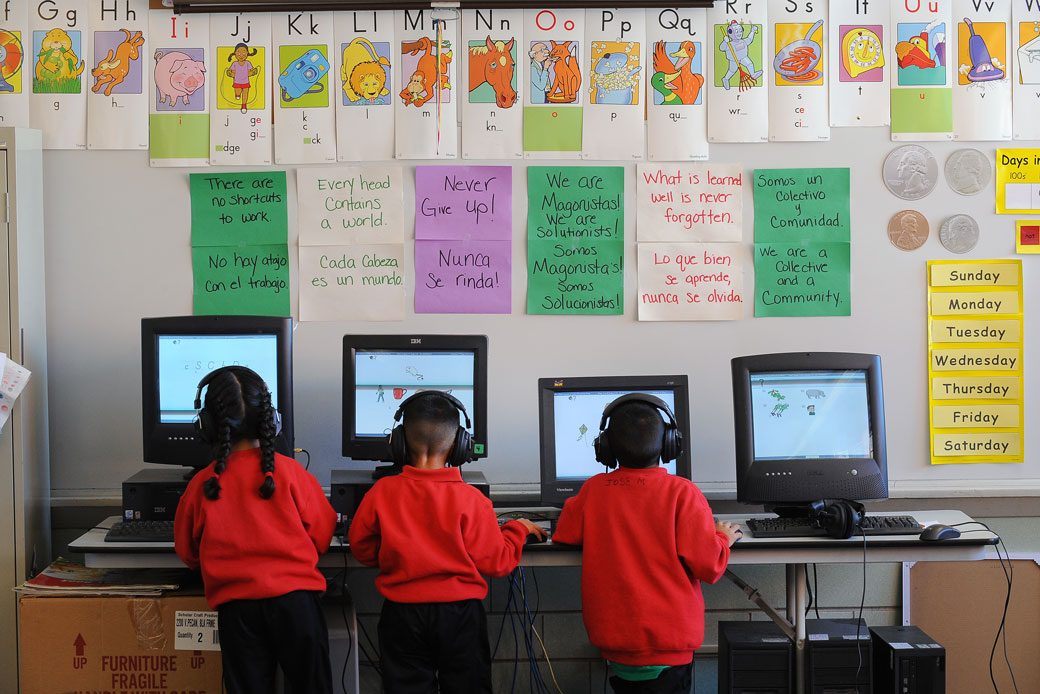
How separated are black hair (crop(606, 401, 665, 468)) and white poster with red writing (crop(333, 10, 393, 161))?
1.33 meters

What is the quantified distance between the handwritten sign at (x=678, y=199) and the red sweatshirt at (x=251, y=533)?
1449mm

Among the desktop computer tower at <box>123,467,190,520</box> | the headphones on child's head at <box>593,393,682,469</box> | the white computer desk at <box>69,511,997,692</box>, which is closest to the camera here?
the headphones on child's head at <box>593,393,682,469</box>

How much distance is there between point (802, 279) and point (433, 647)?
1.70 metres

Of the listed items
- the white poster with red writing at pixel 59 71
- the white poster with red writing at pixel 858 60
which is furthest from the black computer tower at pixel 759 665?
the white poster with red writing at pixel 59 71

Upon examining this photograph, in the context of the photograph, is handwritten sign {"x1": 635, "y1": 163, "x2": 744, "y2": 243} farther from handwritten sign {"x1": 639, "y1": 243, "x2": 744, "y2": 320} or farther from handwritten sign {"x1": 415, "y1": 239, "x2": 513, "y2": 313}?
handwritten sign {"x1": 415, "y1": 239, "x2": 513, "y2": 313}

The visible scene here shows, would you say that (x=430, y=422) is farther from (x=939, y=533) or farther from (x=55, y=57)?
(x=55, y=57)

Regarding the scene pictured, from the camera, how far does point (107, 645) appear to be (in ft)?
7.65

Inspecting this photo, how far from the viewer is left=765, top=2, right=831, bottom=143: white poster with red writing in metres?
2.89

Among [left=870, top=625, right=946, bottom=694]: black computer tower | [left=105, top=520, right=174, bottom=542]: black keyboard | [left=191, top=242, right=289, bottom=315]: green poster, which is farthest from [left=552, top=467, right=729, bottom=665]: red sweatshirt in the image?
[left=191, top=242, right=289, bottom=315]: green poster

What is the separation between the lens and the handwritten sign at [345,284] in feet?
9.43

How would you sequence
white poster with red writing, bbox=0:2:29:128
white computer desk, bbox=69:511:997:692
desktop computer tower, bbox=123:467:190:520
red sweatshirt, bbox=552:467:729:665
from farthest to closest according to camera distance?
white poster with red writing, bbox=0:2:29:128 < desktop computer tower, bbox=123:467:190:520 < white computer desk, bbox=69:511:997:692 < red sweatshirt, bbox=552:467:729:665

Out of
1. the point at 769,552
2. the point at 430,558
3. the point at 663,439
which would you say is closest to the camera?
the point at 430,558

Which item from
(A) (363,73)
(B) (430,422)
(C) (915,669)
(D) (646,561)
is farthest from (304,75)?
(C) (915,669)

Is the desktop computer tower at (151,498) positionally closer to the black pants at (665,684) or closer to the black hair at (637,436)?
the black hair at (637,436)
